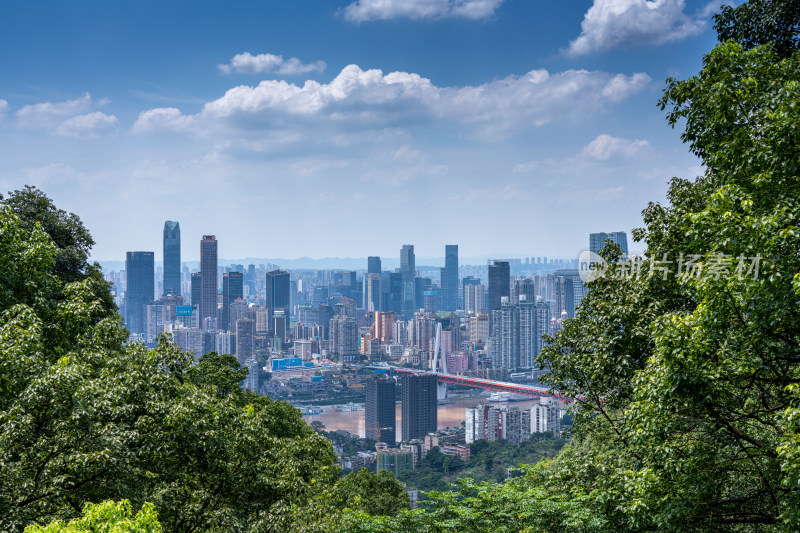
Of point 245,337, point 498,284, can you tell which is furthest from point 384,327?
point 245,337

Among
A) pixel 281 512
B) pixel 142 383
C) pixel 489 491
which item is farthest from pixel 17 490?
pixel 489 491

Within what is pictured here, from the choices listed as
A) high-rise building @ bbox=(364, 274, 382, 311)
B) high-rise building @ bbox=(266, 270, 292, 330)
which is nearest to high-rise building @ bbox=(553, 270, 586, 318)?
high-rise building @ bbox=(364, 274, 382, 311)

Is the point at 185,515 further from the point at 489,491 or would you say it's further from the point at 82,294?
the point at 489,491

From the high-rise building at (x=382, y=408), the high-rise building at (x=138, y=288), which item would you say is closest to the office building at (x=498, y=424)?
the high-rise building at (x=382, y=408)

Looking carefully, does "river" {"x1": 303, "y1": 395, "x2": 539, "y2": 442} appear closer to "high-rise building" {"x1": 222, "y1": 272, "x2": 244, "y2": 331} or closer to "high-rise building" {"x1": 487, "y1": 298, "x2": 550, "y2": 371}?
"high-rise building" {"x1": 487, "y1": 298, "x2": 550, "y2": 371}

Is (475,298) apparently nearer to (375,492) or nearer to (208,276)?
(208,276)

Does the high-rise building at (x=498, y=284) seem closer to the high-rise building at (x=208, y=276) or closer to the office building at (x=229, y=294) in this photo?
the office building at (x=229, y=294)

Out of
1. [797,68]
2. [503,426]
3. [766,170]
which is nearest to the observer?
[766,170]
